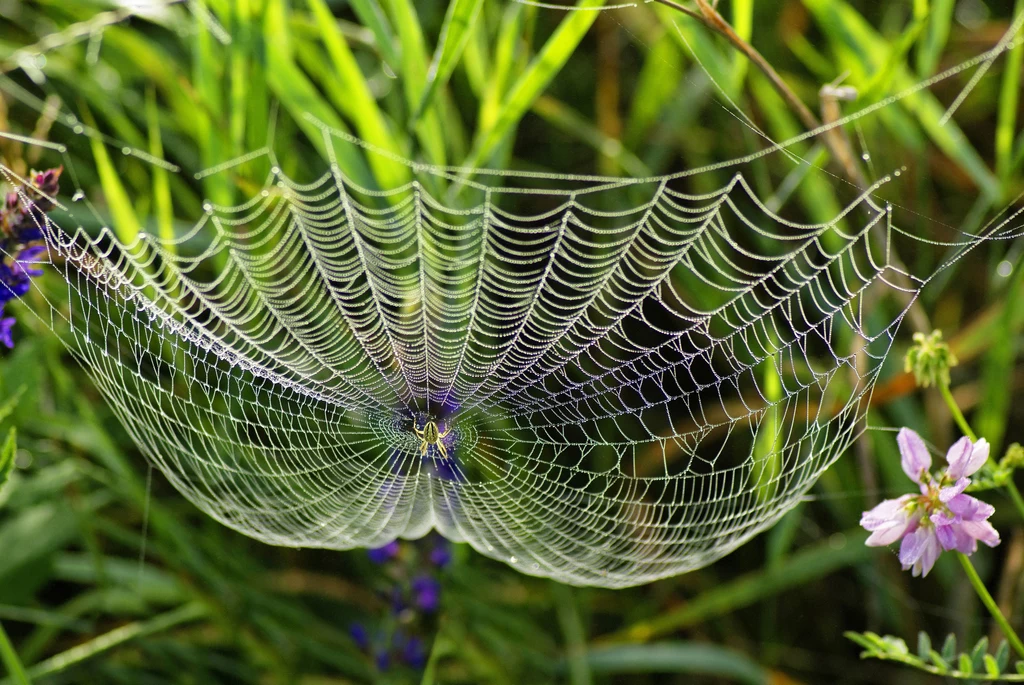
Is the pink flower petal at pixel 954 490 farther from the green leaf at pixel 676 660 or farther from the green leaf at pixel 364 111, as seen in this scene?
the green leaf at pixel 364 111

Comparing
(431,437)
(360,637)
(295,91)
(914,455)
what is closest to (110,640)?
(360,637)

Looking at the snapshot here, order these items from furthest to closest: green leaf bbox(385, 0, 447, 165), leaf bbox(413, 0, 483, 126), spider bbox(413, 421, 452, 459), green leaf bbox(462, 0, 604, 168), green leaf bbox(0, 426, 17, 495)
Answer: spider bbox(413, 421, 452, 459), green leaf bbox(385, 0, 447, 165), green leaf bbox(462, 0, 604, 168), leaf bbox(413, 0, 483, 126), green leaf bbox(0, 426, 17, 495)

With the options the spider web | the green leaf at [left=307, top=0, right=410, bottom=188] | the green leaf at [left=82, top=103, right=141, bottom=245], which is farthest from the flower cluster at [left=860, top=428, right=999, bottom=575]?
the green leaf at [left=82, top=103, right=141, bottom=245]

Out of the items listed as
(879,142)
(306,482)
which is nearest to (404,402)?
(306,482)

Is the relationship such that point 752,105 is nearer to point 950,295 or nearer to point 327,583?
point 950,295

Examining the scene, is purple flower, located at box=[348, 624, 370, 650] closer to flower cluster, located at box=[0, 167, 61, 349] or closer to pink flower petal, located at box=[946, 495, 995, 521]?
flower cluster, located at box=[0, 167, 61, 349]

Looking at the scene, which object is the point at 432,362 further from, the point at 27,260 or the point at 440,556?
the point at 27,260

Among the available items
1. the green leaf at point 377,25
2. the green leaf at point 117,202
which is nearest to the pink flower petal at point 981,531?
the green leaf at point 377,25
